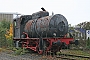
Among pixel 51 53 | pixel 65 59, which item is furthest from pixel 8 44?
pixel 65 59

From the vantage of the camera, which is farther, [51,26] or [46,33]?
[46,33]

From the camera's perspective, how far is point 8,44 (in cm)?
2636

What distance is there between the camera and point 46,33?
49.7 feet

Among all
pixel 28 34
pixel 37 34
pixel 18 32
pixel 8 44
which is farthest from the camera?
pixel 8 44

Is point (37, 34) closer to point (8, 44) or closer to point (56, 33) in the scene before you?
point (56, 33)

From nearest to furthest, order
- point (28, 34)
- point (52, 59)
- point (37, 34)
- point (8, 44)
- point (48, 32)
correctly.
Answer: point (52, 59) → point (48, 32) → point (37, 34) → point (28, 34) → point (8, 44)

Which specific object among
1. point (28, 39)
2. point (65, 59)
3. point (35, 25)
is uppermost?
point (35, 25)

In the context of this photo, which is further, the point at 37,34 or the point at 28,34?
the point at 28,34

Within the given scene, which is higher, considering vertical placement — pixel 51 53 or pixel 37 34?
pixel 37 34

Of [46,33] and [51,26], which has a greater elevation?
[51,26]

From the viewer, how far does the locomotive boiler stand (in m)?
14.8

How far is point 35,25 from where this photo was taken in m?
16.5

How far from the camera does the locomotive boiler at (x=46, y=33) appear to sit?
14844 millimetres

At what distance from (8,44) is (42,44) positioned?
1196 cm
